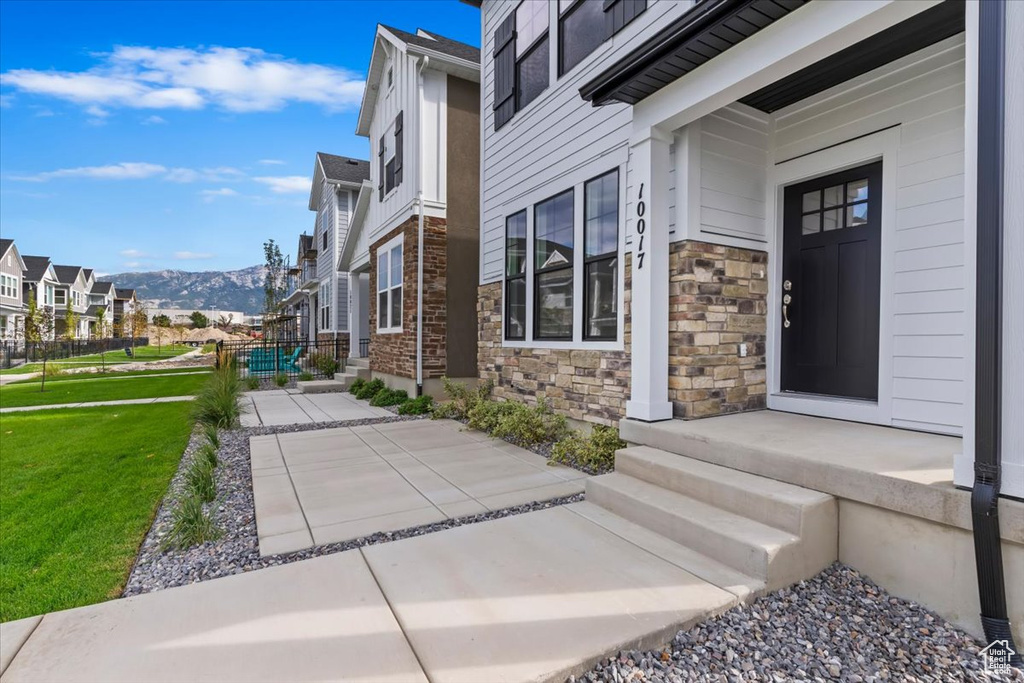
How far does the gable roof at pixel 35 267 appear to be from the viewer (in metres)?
37.5

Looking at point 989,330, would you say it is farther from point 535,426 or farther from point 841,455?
point 535,426

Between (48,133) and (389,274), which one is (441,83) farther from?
(48,133)

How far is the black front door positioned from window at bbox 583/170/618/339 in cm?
158

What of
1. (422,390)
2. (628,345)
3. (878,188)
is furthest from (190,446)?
(878,188)

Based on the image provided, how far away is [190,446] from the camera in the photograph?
584cm

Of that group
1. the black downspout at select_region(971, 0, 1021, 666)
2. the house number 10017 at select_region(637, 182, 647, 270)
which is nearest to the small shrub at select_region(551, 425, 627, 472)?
the house number 10017 at select_region(637, 182, 647, 270)

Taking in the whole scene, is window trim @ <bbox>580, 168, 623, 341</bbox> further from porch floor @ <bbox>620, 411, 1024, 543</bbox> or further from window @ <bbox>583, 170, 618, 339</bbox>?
porch floor @ <bbox>620, 411, 1024, 543</bbox>

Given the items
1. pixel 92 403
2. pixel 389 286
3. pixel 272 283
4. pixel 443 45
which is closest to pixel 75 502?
pixel 389 286

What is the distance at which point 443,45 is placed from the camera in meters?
8.95

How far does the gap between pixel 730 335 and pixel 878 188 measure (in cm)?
159

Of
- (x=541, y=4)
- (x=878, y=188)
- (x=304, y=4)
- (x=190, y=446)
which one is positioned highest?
(x=304, y=4)

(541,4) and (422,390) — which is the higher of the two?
(541,4)

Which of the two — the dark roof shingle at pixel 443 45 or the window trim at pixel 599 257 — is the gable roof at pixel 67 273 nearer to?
the dark roof shingle at pixel 443 45

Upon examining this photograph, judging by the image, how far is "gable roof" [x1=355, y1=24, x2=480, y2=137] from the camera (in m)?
8.08
